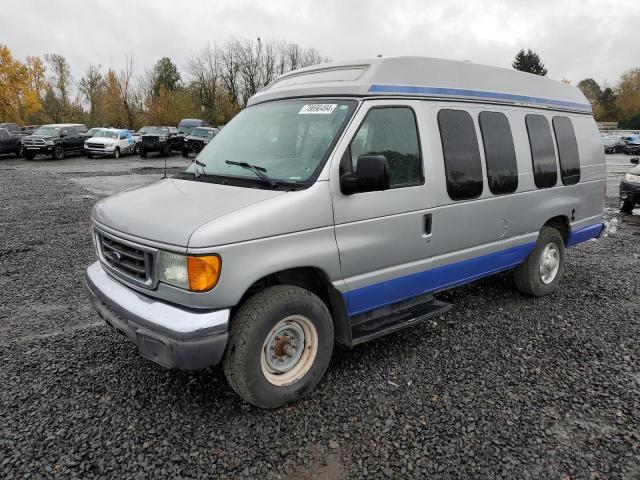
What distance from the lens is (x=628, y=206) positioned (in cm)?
1096

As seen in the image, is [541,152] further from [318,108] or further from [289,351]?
[289,351]

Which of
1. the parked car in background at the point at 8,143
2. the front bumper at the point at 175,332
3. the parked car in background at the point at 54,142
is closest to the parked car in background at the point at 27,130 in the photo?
the parked car in background at the point at 8,143

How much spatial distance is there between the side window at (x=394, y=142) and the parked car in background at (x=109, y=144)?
26.9 m

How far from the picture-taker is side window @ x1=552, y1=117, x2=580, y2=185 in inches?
209

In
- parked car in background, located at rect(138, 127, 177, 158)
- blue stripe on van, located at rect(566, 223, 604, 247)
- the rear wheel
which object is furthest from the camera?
parked car in background, located at rect(138, 127, 177, 158)

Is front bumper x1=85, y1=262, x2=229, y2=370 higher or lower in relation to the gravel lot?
higher

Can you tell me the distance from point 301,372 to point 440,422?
1016 mm

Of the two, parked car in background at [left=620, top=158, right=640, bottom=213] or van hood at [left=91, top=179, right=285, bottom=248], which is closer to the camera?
van hood at [left=91, top=179, right=285, bottom=248]

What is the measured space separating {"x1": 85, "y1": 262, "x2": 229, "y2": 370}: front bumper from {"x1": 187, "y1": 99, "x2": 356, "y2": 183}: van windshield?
112cm

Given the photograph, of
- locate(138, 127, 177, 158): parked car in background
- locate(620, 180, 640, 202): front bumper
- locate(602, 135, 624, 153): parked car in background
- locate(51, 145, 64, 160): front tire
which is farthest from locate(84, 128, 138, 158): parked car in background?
locate(602, 135, 624, 153): parked car in background

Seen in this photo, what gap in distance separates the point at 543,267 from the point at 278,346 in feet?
12.0

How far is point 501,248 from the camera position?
15.5ft

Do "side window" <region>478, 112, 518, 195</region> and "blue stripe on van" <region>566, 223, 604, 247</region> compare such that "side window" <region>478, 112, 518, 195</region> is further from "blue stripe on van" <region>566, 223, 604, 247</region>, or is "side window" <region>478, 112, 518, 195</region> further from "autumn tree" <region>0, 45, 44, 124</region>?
"autumn tree" <region>0, 45, 44, 124</region>

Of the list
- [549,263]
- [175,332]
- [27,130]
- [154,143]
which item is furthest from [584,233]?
[27,130]
